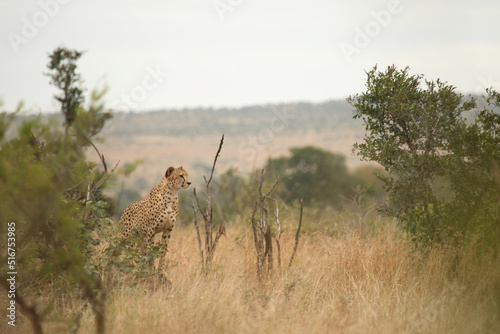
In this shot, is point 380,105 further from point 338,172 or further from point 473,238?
point 338,172

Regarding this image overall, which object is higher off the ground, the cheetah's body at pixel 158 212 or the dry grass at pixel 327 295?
the cheetah's body at pixel 158 212

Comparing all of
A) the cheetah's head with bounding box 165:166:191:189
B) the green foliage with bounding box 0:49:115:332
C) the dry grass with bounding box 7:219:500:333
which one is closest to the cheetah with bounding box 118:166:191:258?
the cheetah's head with bounding box 165:166:191:189

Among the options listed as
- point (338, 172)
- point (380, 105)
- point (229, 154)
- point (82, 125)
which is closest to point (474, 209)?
point (380, 105)

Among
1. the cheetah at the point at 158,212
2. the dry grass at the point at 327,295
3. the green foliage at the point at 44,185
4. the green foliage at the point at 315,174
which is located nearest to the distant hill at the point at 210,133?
the green foliage at the point at 315,174

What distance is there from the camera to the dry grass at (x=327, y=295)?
201 inches

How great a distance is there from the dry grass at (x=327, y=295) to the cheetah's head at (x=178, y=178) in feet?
2.81

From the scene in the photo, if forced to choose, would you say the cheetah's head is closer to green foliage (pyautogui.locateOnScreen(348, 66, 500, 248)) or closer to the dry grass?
the dry grass

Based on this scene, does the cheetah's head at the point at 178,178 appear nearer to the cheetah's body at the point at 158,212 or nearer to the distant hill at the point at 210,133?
the cheetah's body at the point at 158,212

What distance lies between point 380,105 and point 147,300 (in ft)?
11.6

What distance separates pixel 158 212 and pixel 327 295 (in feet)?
7.95

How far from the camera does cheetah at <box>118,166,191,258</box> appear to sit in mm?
7398

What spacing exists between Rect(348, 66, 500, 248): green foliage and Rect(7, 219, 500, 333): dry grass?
422mm

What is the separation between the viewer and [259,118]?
71.8 meters

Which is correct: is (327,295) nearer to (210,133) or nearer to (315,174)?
(315,174)
